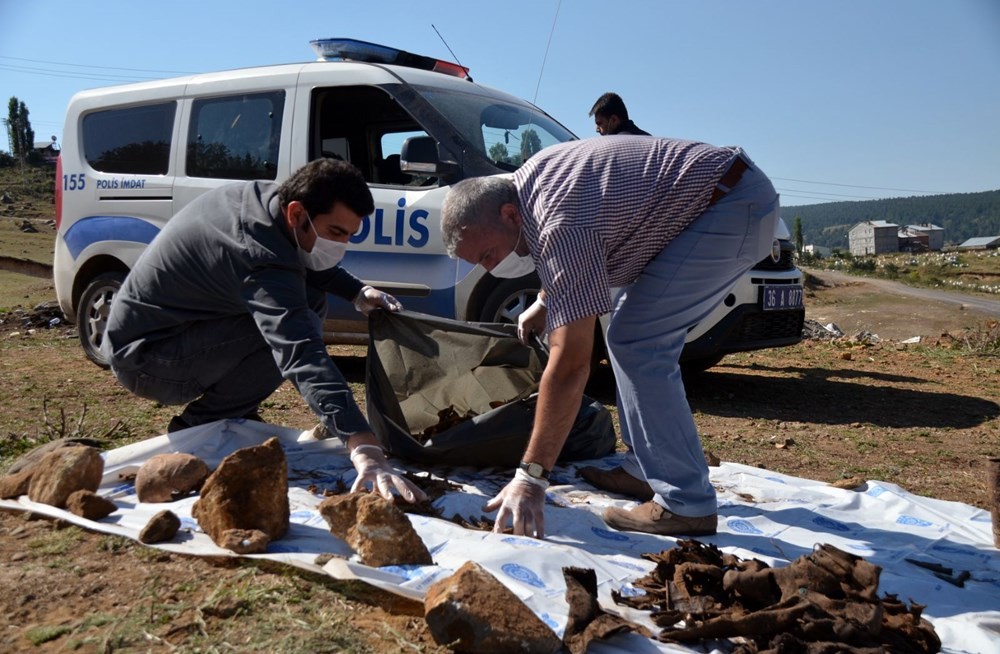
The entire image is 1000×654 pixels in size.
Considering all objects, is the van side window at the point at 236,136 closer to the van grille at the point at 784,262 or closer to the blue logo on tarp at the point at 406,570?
the van grille at the point at 784,262

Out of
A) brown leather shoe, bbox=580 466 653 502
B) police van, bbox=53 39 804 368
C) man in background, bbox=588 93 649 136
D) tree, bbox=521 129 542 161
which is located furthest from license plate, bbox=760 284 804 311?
brown leather shoe, bbox=580 466 653 502

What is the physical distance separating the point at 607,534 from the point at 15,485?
206 centimetres

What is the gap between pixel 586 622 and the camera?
7.17 feet

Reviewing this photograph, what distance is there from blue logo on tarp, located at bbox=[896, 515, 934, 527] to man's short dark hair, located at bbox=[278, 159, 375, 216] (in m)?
2.36

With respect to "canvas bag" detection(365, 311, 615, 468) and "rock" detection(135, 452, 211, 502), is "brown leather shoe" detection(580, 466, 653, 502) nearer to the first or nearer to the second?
"canvas bag" detection(365, 311, 615, 468)

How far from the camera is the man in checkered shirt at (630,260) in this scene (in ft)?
8.87

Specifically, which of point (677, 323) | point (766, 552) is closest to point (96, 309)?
point (677, 323)

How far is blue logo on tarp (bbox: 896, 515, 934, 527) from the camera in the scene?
335 centimetres

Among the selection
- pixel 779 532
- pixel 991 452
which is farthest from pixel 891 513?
pixel 991 452

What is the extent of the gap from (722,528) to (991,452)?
2393mm

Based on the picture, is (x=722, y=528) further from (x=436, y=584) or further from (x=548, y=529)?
(x=436, y=584)

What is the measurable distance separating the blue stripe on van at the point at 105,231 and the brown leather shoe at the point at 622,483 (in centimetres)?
404

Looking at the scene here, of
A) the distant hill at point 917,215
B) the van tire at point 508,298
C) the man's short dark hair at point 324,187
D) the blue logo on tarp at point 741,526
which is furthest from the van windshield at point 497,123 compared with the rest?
the distant hill at point 917,215

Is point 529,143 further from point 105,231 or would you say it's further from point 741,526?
point 741,526
